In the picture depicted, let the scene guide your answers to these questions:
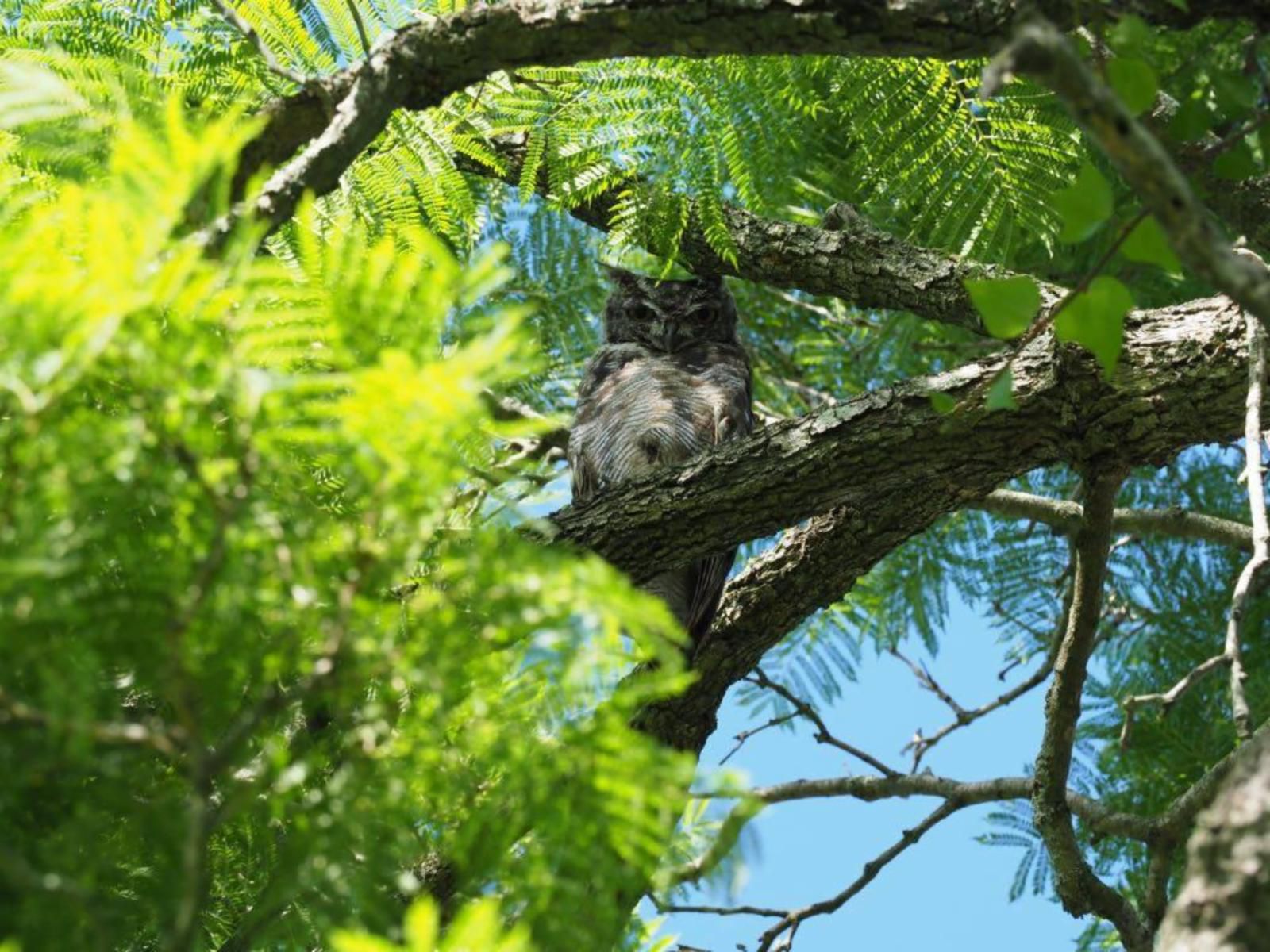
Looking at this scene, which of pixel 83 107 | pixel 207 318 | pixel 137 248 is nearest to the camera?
pixel 137 248

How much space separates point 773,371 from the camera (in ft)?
18.0

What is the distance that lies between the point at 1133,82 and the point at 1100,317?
0.82 ft

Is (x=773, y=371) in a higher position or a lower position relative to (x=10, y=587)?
higher

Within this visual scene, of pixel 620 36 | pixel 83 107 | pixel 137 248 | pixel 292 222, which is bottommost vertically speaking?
Answer: pixel 137 248

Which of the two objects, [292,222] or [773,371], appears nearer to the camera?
[292,222]

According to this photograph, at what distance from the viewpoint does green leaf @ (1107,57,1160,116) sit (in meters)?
1.35

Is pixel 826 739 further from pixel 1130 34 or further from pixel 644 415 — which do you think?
pixel 1130 34

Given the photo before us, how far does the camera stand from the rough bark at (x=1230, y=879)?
3.81ft

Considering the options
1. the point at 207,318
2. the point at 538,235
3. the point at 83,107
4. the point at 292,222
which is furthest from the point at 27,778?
the point at 538,235

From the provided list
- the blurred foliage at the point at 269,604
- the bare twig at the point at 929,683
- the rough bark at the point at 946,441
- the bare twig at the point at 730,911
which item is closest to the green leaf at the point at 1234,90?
the blurred foliage at the point at 269,604

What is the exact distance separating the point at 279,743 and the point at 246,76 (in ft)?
4.72

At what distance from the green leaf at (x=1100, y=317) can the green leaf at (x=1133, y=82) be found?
0.63 feet

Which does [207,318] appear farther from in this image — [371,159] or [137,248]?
[371,159]

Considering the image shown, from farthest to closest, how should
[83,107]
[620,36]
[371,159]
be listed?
[371,159] → [620,36] → [83,107]
